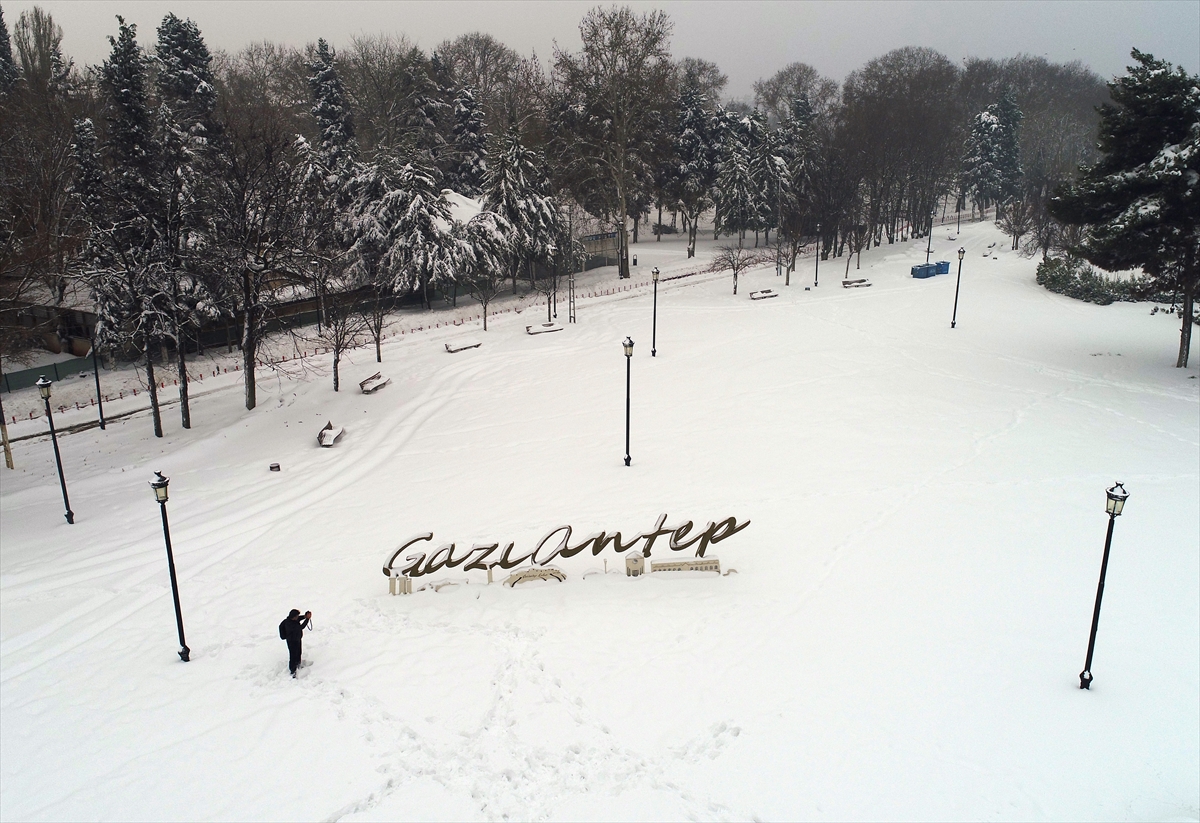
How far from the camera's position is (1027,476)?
18656 mm

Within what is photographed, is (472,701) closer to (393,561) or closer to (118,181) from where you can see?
(393,561)

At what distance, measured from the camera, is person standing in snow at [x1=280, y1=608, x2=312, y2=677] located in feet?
35.9

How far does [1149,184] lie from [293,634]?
29.8 m

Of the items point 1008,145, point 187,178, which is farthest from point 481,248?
point 1008,145

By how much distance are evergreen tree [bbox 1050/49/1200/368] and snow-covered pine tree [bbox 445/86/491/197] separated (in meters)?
38.3

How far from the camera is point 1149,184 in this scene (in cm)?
2491

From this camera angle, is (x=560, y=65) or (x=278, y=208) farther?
(x=560, y=65)

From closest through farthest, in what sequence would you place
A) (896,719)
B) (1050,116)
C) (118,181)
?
(896,719) < (118,181) < (1050,116)

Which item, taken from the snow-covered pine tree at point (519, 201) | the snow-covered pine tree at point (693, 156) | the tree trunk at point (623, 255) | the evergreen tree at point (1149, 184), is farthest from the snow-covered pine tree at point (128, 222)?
the snow-covered pine tree at point (693, 156)

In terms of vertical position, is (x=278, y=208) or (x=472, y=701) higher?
(x=278, y=208)

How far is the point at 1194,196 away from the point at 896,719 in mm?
23502

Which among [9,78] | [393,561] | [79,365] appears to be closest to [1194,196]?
[393,561]

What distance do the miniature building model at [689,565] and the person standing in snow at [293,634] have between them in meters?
6.59

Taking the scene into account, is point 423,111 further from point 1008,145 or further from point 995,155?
point 1008,145
